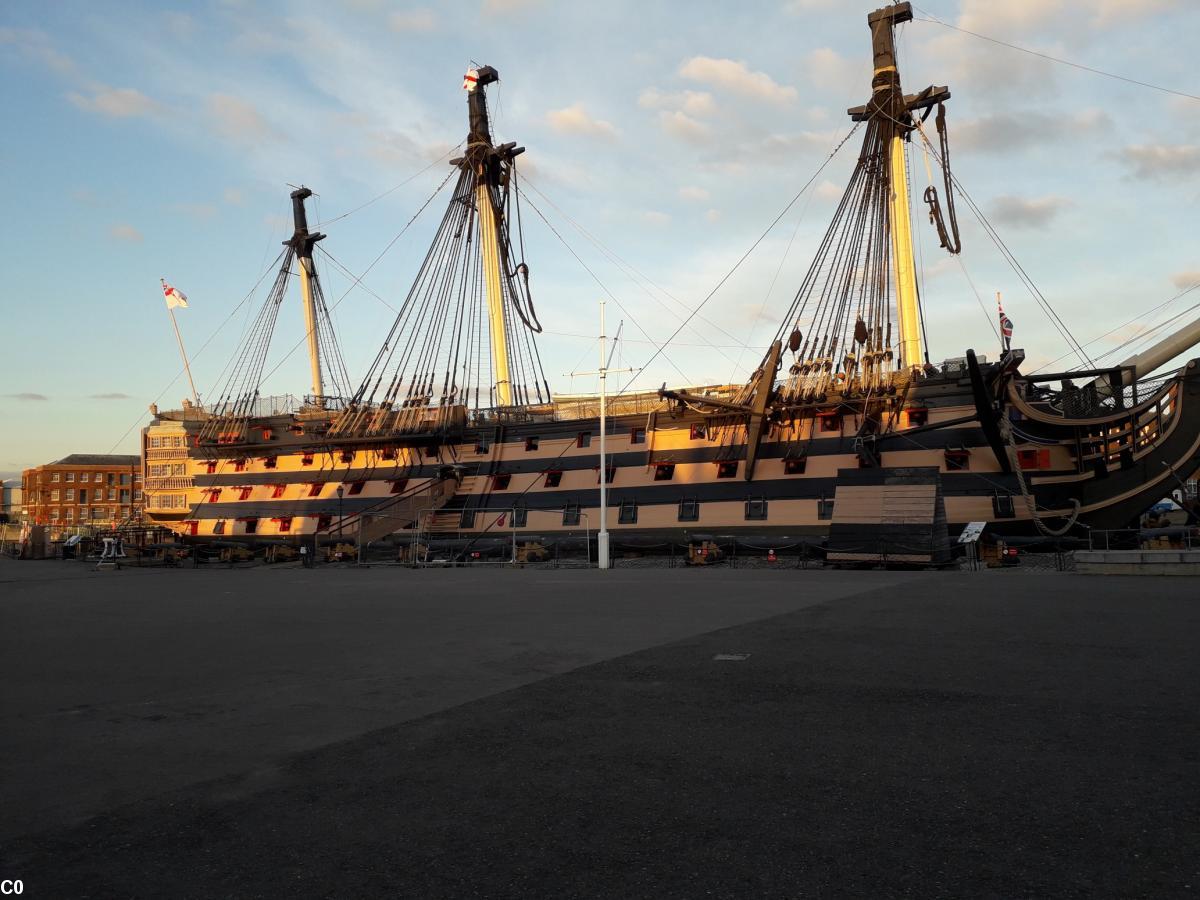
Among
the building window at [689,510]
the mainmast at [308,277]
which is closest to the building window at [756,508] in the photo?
the building window at [689,510]

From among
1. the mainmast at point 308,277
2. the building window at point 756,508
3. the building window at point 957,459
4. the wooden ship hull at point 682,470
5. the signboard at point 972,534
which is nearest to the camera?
the signboard at point 972,534

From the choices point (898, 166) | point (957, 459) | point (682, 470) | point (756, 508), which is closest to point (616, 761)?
point (957, 459)

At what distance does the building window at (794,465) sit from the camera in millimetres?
34656

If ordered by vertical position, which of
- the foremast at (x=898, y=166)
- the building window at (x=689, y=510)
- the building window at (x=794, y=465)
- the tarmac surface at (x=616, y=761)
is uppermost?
the foremast at (x=898, y=166)

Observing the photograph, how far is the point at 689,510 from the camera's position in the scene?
36.3 m

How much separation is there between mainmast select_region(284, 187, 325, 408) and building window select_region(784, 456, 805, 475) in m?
39.8

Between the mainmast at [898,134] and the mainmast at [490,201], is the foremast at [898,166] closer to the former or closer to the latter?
the mainmast at [898,134]

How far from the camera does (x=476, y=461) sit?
139 feet

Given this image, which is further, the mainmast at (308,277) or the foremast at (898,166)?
the mainmast at (308,277)

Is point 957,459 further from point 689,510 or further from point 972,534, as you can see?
point 689,510

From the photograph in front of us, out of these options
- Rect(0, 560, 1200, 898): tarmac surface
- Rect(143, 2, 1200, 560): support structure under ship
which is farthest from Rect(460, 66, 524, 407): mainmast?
Rect(0, 560, 1200, 898): tarmac surface

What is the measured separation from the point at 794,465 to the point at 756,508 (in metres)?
2.51

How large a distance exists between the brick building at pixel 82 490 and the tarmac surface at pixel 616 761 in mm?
135464

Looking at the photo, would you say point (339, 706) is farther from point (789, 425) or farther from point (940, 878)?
point (789, 425)
